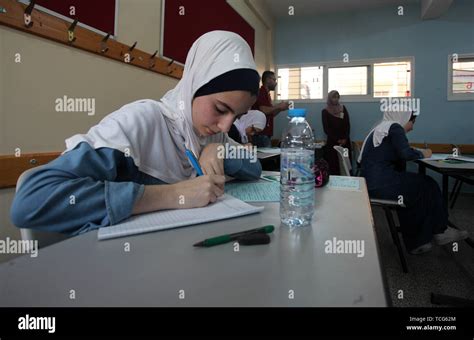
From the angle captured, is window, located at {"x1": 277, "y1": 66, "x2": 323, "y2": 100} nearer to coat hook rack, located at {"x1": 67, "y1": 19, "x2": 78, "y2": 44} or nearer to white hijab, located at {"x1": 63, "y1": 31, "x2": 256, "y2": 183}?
coat hook rack, located at {"x1": 67, "y1": 19, "x2": 78, "y2": 44}

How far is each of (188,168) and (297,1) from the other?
4583mm

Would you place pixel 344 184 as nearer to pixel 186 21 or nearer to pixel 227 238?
pixel 227 238

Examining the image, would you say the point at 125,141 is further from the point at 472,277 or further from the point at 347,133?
the point at 347,133

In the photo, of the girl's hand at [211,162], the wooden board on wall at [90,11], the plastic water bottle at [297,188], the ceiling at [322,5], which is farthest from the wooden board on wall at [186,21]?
the plastic water bottle at [297,188]

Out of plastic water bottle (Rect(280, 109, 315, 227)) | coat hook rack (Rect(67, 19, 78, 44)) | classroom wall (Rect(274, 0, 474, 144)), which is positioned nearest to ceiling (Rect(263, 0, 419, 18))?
classroom wall (Rect(274, 0, 474, 144))

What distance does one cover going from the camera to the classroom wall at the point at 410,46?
4.59 m

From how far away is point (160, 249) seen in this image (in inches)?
19.7

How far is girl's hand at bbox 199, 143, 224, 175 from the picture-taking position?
94cm

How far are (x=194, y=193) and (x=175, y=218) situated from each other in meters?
0.09

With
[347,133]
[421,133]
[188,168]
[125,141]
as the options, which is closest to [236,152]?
[188,168]

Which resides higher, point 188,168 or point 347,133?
point 347,133

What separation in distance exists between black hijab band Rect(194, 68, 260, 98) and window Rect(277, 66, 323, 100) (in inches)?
188

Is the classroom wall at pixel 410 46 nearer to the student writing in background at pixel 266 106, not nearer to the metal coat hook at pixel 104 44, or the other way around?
the student writing in background at pixel 266 106

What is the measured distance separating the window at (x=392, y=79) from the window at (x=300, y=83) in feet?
2.96
